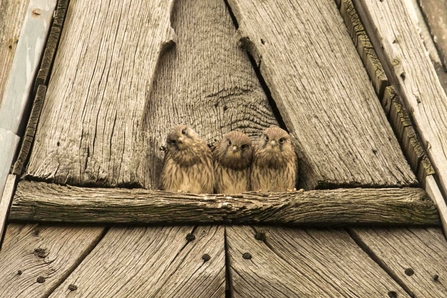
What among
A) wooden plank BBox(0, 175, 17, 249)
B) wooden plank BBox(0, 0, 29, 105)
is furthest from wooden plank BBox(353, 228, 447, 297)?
wooden plank BBox(0, 0, 29, 105)

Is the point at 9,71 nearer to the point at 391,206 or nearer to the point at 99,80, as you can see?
the point at 99,80

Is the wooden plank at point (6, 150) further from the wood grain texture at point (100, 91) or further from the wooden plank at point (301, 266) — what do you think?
the wooden plank at point (301, 266)

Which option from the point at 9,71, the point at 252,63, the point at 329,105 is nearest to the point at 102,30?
the point at 9,71

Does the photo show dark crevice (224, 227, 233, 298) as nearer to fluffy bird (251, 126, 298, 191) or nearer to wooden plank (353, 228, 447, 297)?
wooden plank (353, 228, 447, 297)

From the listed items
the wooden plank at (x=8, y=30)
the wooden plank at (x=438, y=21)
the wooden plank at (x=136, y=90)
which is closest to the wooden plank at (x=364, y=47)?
the wooden plank at (x=438, y=21)

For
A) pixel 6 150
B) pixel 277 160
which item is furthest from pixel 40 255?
pixel 277 160

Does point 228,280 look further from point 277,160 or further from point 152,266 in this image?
point 277,160

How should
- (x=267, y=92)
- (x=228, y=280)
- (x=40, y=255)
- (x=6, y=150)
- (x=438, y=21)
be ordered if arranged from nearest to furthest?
(x=228, y=280), (x=40, y=255), (x=6, y=150), (x=267, y=92), (x=438, y=21)
